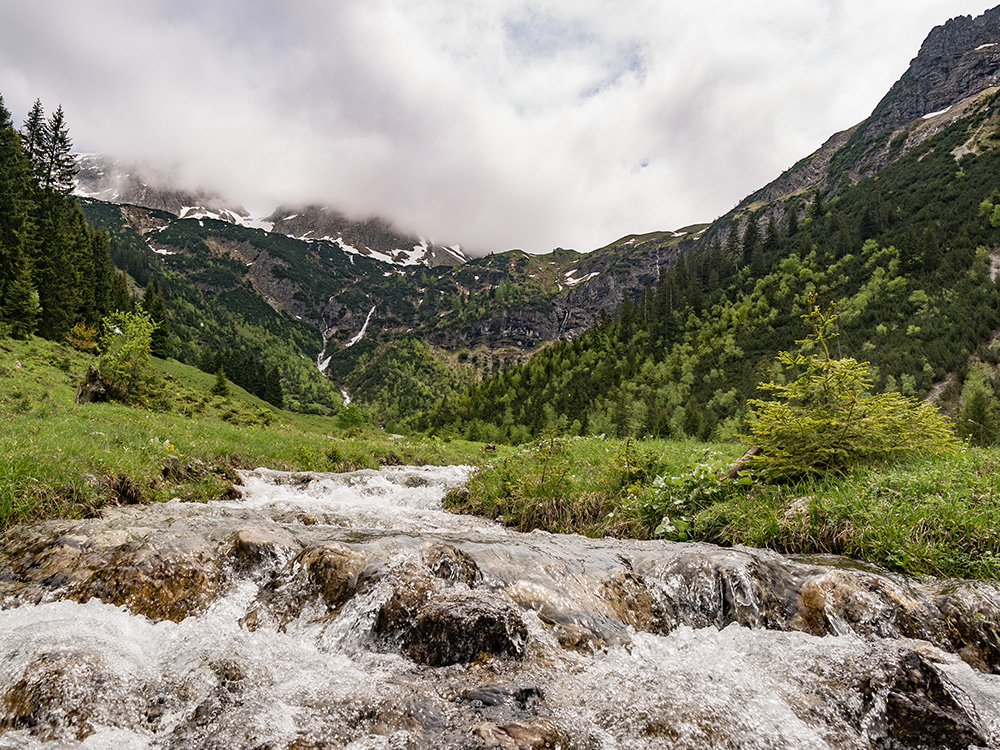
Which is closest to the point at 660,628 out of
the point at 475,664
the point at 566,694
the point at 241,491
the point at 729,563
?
the point at 729,563

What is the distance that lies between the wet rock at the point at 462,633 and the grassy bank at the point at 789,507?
4997 millimetres

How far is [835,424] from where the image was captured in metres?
8.80

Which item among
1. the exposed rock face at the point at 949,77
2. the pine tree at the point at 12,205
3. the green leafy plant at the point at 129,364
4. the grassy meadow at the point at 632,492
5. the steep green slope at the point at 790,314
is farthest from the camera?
the exposed rock face at the point at 949,77

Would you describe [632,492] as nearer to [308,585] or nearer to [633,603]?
[633,603]

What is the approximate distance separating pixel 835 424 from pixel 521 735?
28.3 feet

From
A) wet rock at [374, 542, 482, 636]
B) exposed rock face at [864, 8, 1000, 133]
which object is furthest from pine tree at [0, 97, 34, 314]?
exposed rock face at [864, 8, 1000, 133]

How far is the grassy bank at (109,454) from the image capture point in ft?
27.2

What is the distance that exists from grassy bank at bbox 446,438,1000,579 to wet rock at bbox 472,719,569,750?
18.6 feet

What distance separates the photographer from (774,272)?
101 metres

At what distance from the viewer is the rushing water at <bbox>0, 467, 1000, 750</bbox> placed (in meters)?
3.59

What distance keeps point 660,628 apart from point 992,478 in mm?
6723

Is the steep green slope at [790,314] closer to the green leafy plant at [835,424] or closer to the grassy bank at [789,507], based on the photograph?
the grassy bank at [789,507]

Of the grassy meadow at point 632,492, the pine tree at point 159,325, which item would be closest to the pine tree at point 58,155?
the pine tree at point 159,325

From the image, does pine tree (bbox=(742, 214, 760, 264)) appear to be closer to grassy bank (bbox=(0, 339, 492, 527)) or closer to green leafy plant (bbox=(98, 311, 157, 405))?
grassy bank (bbox=(0, 339, 492, 527))
